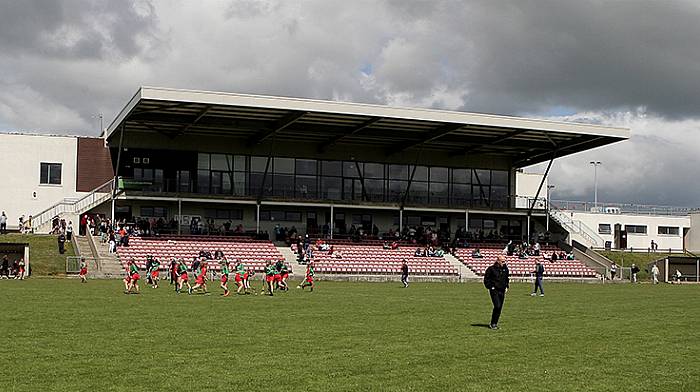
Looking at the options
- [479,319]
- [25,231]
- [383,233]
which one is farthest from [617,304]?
[25,231]

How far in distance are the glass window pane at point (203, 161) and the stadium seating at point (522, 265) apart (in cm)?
1796

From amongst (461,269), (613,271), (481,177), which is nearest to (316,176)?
(461,269)

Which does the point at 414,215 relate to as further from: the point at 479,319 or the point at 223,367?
the point at 223,367

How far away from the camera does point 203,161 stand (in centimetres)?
5822

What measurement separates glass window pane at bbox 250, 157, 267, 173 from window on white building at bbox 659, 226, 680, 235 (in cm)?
3912

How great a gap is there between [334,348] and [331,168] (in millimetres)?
47013

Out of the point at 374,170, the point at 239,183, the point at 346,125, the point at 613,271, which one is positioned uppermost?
the point at 346,125

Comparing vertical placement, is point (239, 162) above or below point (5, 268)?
above

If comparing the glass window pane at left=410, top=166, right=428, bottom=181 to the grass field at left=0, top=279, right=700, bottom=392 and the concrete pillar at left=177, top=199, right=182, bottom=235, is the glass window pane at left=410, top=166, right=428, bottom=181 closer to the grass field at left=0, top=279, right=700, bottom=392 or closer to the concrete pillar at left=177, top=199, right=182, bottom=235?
the concrete pillar at left=177, top=199, right=182, bottom=235

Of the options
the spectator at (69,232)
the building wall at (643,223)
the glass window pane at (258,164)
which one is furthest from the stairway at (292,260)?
the building wall at (643,223)

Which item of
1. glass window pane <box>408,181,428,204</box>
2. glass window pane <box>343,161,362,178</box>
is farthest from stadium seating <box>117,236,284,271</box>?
glass window pane <box>408,181,428,204</box>

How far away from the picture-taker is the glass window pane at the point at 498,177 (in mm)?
66688

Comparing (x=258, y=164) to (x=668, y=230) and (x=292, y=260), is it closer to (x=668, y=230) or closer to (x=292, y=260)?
(x=292, y=260)

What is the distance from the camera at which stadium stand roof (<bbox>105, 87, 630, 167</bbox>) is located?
157ft
